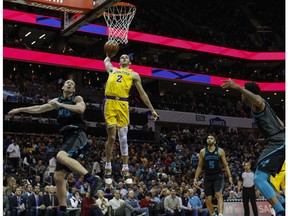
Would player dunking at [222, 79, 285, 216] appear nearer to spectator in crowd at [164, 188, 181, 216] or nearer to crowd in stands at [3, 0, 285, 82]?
spectator in crowd at [164, 188, 181, 216]

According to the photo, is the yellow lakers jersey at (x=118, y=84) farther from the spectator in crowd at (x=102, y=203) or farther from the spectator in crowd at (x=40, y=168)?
the spectator in crowd at (x=40, y=168)

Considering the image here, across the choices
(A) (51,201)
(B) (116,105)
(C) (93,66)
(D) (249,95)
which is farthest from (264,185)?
(C) (93,66)

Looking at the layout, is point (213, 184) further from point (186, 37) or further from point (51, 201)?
point (186, 37)

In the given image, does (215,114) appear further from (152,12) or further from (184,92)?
(152,12)

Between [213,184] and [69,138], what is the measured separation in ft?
15.1

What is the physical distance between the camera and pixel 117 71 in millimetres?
10359

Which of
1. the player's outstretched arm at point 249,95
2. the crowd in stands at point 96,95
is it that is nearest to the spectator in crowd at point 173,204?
the player's outstretched arm at point 249,95

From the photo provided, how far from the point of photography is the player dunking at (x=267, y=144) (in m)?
7.45

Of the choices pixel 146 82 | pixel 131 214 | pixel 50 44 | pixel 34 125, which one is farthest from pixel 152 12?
pixel 131 214

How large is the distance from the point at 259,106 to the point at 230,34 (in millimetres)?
41697

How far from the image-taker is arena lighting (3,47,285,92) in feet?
108

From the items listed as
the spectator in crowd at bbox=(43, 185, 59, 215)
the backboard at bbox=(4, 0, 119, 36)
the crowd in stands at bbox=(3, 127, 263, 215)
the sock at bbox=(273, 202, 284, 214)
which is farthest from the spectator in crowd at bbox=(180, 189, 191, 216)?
the sock at bbox=(273, 202, 284, 214)

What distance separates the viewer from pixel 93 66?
35.8 m

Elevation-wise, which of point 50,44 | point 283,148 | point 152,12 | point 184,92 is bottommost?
point 283,148
